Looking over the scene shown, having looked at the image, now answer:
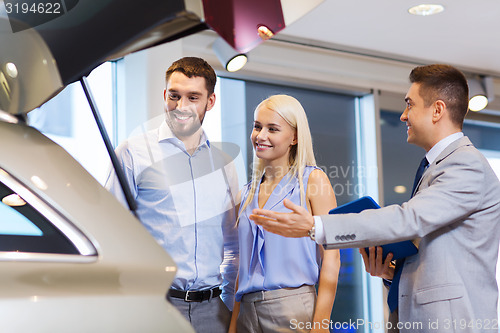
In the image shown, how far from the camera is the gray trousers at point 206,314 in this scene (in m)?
1.84

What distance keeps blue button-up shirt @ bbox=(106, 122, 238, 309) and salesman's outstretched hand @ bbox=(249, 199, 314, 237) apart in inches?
7.6

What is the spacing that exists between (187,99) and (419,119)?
0.76m

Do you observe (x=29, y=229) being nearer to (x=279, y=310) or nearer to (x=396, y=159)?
(x=279, y=310)

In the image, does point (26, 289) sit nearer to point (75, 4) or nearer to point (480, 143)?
point (75, 4)

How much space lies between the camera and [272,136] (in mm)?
2051

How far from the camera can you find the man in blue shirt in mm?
1641

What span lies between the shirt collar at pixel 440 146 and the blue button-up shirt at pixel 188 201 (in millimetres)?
634

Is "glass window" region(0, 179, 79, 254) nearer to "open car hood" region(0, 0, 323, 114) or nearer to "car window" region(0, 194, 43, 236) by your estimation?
"car window" region(0, 194, 43, 236)

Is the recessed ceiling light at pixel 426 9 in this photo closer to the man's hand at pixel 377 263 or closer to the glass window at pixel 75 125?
the man's hand at pixel 377 263

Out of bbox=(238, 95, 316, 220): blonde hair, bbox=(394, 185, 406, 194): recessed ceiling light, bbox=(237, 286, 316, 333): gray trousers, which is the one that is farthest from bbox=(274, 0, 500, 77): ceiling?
bbox=(237, 286, 316, 333): gray trousers

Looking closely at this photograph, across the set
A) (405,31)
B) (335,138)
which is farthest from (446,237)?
(335,138)

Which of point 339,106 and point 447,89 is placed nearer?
point 447,89

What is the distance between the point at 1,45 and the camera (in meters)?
1.13

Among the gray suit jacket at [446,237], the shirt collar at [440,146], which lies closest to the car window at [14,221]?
the gray suit jacket at [446,237]
